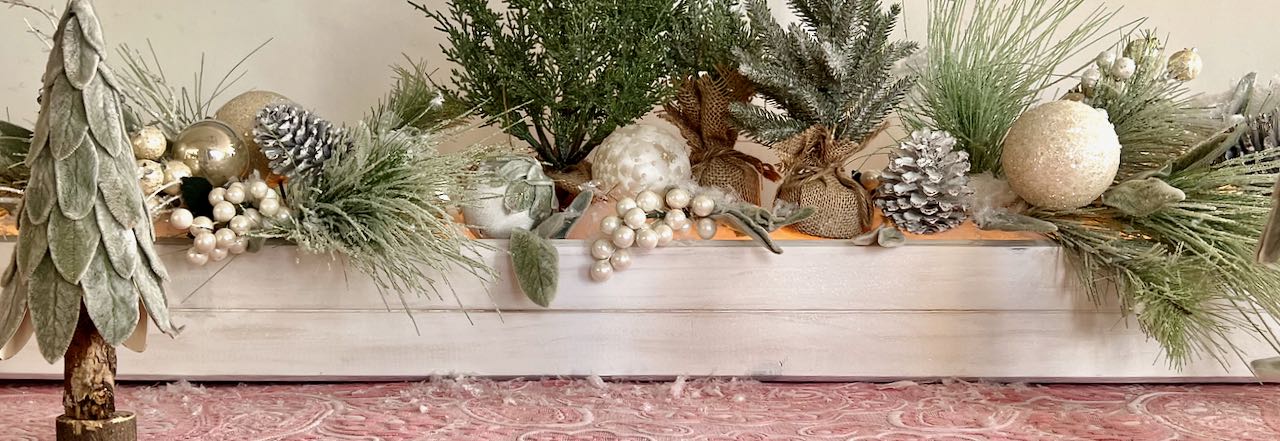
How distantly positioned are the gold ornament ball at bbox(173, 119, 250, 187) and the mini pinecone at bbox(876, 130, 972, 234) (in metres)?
0.50

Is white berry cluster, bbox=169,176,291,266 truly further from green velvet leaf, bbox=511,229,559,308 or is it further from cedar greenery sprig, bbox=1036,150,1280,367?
cedar greenery sprig, bbox=1036,150,1280,367

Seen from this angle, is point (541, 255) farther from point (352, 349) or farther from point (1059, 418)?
point (1059, 418)

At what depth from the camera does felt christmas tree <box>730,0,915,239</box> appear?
80cm

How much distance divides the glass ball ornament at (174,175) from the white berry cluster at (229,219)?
2 centimetres

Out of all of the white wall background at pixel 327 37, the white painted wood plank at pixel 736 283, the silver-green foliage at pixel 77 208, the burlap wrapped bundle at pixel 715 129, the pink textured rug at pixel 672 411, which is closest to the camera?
the silver-green foliage at pixel 77 208

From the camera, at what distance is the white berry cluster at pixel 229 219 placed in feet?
2.41

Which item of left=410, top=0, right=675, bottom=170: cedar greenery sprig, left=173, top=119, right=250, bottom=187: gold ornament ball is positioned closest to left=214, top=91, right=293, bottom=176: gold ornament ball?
left=173, top=119, right=250, bottom=187: gold ornament ball

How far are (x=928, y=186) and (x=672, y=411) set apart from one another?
0.86ft

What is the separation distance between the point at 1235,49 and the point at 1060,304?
1.67ft

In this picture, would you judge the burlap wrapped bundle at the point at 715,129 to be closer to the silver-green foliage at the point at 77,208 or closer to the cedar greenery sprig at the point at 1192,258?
the cedar greenery sprig at the point at 1192,258

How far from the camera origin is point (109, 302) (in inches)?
21.1

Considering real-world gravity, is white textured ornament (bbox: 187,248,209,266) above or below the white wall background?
below

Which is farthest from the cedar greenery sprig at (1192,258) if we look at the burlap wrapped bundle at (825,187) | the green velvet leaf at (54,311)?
the green velvet leaf at (54,311)

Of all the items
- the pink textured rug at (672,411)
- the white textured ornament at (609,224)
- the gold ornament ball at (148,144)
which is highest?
the gold ornament ball at (148,144)
